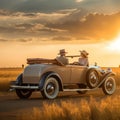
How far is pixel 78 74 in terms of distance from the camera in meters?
25.7

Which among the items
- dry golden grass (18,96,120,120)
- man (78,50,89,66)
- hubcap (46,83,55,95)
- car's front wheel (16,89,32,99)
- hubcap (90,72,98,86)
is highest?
man (78,50,89,66)

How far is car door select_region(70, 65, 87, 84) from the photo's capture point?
25453 millimetres

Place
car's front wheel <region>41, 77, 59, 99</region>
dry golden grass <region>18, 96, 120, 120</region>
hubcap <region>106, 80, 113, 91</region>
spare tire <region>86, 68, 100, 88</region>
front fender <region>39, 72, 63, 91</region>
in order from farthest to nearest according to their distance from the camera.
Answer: hubcap <region>106, 80, 113, 91</region> < spare tire <region>86, 68, 100, 88</region> < car's front wheel <region>41, 77, 59, 99</region> < front fender <region>39, 72, 63, 91</region> < dry golden grass <region>18, 96, 120, 120</region>

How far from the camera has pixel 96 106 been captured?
1752cm

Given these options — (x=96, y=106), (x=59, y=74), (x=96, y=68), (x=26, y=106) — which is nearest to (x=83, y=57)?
(x=96, y=68)

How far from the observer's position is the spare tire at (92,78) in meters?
25.8

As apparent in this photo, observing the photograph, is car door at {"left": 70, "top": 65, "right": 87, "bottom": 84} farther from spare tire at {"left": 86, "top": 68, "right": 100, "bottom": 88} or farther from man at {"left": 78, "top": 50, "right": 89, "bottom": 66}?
man at {"left": 78, "top": 50, "right": 89, "bottom": 66}

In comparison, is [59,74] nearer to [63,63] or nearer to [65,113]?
[63,63]

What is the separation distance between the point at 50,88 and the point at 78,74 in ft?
6.78

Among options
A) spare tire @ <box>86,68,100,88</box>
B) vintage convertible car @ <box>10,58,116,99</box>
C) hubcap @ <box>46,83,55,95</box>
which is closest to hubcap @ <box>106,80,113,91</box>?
vintage convertible car @ <box>10,58,116,99</box>

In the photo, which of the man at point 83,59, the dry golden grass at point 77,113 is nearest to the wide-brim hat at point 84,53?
the man at point 83,59

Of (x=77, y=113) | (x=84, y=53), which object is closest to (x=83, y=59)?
(x=84, y=53)

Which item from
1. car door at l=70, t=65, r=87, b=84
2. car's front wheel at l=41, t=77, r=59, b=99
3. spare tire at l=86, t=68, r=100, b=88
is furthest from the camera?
spare tire at l=86, t=68, r=100, b=88

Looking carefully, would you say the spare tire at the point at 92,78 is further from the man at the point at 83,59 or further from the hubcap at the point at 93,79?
the man at the point at 83,59
